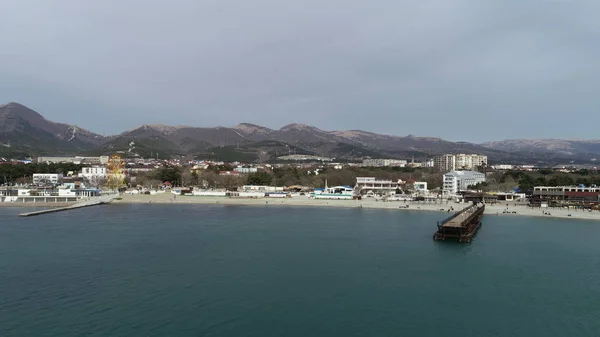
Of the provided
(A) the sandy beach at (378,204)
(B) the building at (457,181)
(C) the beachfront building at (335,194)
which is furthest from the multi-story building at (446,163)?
(A) the sandy beach at (378,204)

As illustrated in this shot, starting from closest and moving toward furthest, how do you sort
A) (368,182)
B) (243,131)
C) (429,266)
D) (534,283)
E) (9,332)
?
1. (9,332)
2. (534,283)
3. (429,266)
4. (368,182)
5. (243,131)

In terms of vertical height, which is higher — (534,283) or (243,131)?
(243,131)

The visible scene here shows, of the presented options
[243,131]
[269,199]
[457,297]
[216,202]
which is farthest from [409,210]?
[243,131]

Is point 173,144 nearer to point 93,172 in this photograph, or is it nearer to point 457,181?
point 93,172

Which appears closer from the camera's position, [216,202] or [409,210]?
[409,210]

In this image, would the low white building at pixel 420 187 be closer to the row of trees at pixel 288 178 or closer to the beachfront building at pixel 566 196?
the row of trees at pixel 288 178

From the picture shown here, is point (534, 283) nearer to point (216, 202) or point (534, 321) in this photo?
point (534, 321)
